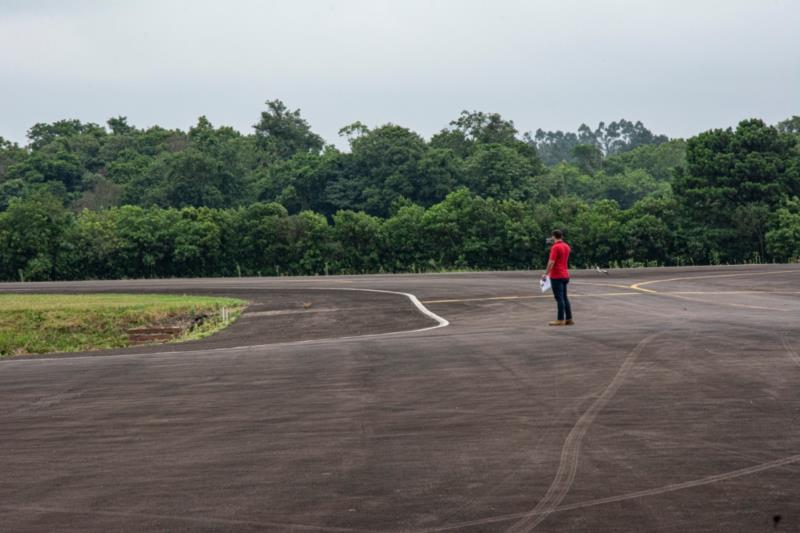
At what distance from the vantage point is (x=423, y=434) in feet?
35.6

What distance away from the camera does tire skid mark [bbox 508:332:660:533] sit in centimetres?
745

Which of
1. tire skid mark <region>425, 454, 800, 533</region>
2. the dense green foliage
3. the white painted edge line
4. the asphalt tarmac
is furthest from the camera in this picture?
the dense green foliage

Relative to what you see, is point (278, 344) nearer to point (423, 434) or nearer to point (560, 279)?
point (560, 279)

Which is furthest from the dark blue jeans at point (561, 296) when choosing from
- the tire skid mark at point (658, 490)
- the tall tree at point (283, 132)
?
the tall tree at point (283, 132)

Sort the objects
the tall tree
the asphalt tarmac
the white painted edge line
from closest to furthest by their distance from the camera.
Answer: the asphalt tarmac
the white painted edge line
the tall tree

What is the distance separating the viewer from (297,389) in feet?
47.8

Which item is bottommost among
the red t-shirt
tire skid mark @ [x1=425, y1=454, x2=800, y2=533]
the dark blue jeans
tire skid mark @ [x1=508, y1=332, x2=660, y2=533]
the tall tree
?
tire skid mark @ [x1=425, y1=454, x2=800, y2=533]

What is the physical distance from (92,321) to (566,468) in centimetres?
3340

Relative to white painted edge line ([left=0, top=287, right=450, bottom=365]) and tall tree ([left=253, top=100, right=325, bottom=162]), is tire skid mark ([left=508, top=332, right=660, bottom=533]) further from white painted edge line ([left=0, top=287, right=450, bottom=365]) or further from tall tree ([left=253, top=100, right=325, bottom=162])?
tall tree ([left=253, top=100, right=325, bottom=162])

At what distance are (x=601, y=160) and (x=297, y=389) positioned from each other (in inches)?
6386

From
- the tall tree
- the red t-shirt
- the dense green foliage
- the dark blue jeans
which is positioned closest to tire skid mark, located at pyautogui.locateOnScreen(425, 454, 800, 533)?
the dark blue jeans

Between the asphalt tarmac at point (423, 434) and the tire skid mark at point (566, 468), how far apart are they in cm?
3

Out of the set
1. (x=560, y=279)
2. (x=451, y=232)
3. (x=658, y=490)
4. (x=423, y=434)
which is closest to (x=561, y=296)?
(x=560, y=279)

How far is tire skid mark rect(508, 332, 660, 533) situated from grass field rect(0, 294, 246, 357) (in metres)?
21.7
